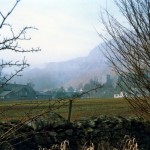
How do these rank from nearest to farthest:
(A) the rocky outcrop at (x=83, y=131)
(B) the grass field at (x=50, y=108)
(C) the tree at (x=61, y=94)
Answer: (B) the grass field at (x=50, y=108), (C) the tree at (x=61, y=94), (A) the rocky outcrop at (x=83, y=131)

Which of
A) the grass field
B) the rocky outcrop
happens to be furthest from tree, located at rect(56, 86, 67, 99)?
the rocky outcrop

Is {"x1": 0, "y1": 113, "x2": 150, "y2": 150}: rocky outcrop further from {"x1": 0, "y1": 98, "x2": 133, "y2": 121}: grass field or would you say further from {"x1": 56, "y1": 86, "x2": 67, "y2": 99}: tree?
{"x1": 56, "y1": 86, "x2": 67, "y2": 99}: tree

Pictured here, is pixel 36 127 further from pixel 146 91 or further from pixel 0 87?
pixel 0 87

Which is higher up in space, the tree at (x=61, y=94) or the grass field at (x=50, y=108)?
the tree at (x=61, y=94)

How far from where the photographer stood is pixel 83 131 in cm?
1046

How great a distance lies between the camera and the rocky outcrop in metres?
9.37

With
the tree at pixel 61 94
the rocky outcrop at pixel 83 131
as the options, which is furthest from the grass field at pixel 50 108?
the rocky outcrop at pixel 83 131

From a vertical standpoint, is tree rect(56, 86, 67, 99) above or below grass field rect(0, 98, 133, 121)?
above

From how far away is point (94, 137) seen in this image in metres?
10.6

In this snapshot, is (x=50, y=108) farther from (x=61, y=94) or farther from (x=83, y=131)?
(x=61, y=94)

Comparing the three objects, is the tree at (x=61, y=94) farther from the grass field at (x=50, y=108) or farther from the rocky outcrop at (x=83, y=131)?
the rocky outcrop at (x=83, y=131)

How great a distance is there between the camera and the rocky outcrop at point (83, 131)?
30.7 feet

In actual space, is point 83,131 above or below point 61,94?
below

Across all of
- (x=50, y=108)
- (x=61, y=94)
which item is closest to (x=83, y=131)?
(x=50, y=108)
